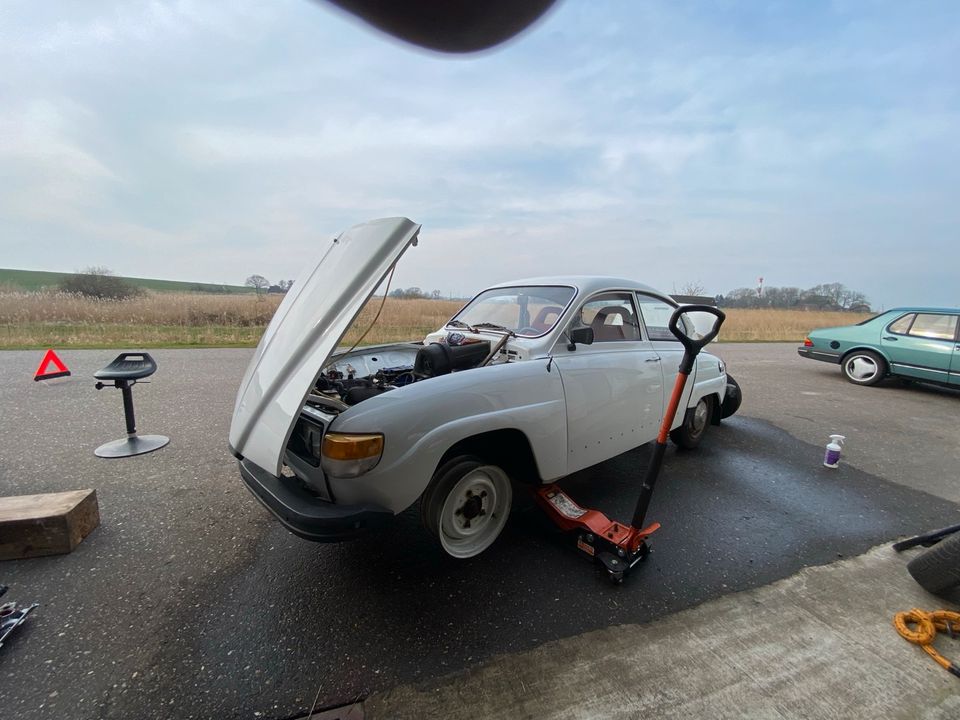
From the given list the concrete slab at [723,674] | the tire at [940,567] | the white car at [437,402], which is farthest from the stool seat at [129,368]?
the tire at [940,567]

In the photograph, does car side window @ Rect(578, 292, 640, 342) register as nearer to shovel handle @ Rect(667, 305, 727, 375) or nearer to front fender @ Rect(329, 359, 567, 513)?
front fender @ Rect(329, 359, 567, 513)

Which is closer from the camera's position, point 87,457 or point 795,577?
point 795,577

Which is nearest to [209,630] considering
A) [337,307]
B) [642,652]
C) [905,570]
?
[337,307]

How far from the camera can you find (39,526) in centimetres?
246

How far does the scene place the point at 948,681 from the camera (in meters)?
1.80

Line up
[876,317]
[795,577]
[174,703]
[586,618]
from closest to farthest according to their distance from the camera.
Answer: [174,703] < [586,618] < [795,577] < [876,317]

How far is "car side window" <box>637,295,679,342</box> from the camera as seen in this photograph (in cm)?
392

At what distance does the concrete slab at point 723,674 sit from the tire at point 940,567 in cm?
10

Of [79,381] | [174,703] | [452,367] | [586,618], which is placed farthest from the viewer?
[79,381]

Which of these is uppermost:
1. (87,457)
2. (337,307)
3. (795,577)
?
(337,307)

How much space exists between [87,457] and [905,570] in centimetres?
653

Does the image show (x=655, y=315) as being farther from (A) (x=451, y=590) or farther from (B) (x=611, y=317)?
(A) (x=451, y=590)

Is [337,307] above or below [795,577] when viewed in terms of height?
above

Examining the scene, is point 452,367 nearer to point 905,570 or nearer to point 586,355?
point 586,355
